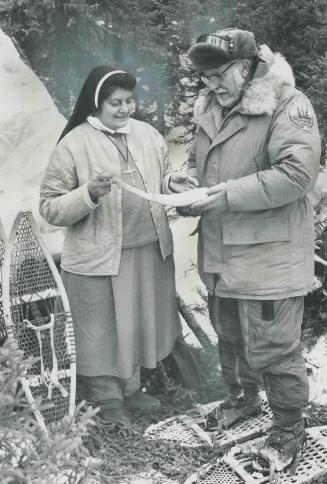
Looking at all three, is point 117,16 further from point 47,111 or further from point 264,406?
point 264,406

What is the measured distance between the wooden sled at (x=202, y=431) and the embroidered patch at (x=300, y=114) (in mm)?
1972

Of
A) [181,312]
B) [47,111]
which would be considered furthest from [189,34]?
[181,312]

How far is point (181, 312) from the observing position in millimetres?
5000

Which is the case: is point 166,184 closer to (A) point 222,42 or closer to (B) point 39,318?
(A) point 222,42

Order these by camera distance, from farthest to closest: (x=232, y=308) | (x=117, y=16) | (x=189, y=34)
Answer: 1. (x=189, y=34)
2. (x=117, y=16)
3. (x=232, y=308)

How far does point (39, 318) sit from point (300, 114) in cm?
213

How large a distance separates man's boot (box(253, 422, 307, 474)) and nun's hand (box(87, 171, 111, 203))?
1.73m

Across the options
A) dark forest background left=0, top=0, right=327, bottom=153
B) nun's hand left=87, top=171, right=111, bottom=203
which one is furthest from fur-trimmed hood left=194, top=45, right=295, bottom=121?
dark forest background left=0, top=0, right=327, bottom=153

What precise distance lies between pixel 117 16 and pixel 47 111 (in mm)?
948

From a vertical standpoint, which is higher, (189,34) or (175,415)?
(189,34)

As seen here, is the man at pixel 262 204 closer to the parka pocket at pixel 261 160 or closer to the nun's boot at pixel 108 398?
the parka pocket at pixel 261 160

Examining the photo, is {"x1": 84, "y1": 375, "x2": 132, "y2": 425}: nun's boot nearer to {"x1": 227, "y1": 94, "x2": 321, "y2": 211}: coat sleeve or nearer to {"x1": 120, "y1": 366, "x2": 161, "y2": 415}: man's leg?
{"x1": 120, "y1": 366, "x2": 161, "y2": 415}: man's leg

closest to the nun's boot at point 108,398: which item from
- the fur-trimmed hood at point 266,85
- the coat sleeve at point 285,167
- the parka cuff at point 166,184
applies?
the parka cuff at point 166,184

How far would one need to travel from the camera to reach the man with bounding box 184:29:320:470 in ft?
10.7
